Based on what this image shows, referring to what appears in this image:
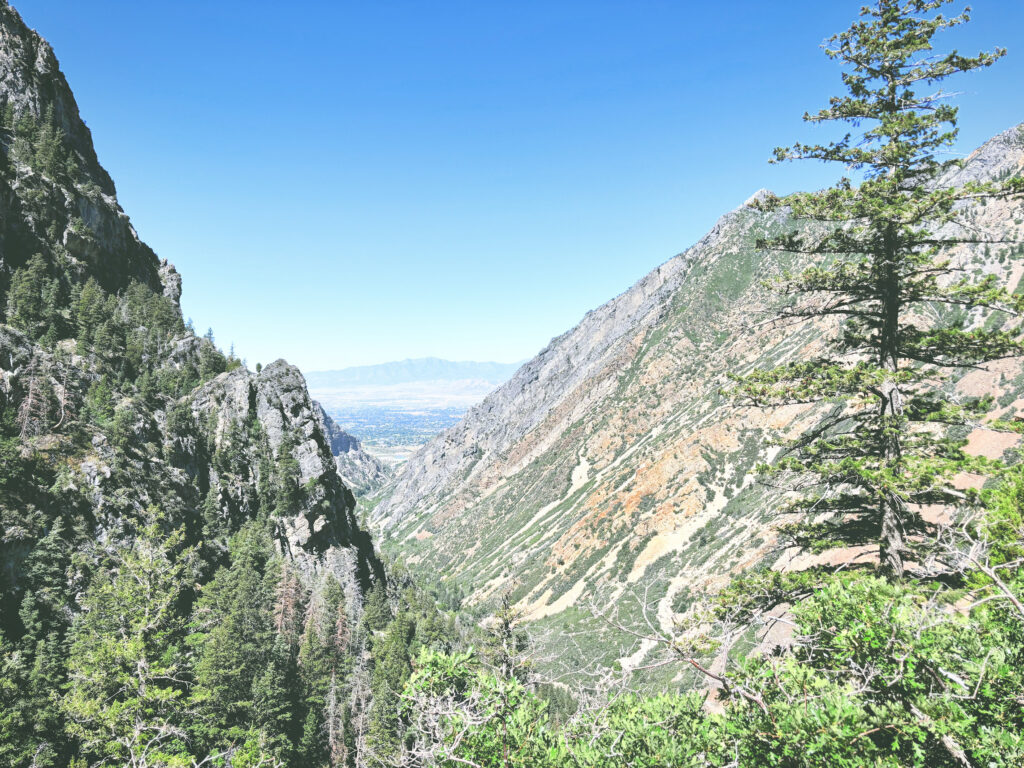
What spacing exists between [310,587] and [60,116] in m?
91.6

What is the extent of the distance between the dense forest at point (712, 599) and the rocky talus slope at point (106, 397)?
20.9 inches

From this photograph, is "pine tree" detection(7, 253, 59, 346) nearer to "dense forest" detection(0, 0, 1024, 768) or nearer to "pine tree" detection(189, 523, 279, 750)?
"dense forest" detection(0, 0, 1024, 768)

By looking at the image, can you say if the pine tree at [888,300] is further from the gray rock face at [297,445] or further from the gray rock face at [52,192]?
the gray rock face at [52,192]

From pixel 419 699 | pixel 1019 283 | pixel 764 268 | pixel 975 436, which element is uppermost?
pixel 764 268

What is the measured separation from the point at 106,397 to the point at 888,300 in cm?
7673

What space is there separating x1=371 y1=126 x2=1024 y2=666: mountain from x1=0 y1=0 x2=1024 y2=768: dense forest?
5.96ft

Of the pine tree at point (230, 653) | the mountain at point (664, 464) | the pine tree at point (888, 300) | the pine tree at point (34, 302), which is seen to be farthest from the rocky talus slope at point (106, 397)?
the pine tree at point (888, 300)

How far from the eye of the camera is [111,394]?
6281cm

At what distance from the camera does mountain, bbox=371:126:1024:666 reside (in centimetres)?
6988

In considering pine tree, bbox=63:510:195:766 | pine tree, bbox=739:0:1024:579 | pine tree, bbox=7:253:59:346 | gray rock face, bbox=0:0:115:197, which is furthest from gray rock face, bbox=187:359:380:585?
pine tree, bbox=739:0:1024:579

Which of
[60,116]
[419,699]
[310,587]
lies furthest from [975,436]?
[60,116]

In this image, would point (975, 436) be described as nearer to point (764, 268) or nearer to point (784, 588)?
point (784, 588)

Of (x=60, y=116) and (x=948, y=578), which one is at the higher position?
(x=60, y=116)

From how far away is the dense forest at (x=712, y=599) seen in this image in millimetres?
7141
